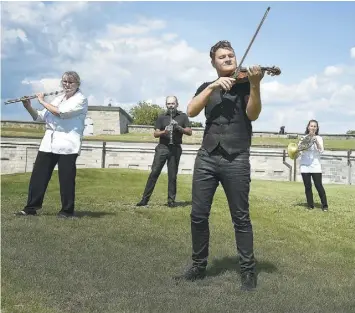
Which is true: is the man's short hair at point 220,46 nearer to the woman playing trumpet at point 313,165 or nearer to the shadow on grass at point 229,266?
the shadow on grass at point 229,266

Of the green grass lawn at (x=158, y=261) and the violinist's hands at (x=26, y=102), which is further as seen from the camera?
the violinist's hands at (x=26, y=102)

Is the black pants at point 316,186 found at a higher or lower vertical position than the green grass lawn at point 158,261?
higher

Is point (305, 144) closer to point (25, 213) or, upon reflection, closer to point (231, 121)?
point (25, 213)

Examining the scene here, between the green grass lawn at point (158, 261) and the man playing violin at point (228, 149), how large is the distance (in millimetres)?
622

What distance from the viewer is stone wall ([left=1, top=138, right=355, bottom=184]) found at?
35.1 m

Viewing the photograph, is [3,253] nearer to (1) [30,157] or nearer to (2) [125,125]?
(1) [30,157]

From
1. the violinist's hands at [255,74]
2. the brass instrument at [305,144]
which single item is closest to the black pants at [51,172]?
the violinist's hands at [255,74]

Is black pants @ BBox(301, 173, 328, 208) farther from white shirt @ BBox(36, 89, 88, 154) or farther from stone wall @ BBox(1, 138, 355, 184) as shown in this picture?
stone wall @ BBox(1, 138, 355, 184)

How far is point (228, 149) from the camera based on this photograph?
215 inches

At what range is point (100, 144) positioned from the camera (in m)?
36.2

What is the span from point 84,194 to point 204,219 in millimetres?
8766

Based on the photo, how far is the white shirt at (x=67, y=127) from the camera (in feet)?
29.7

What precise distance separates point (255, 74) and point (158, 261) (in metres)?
2.82

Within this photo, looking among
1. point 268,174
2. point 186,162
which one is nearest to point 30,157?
point 186,162
